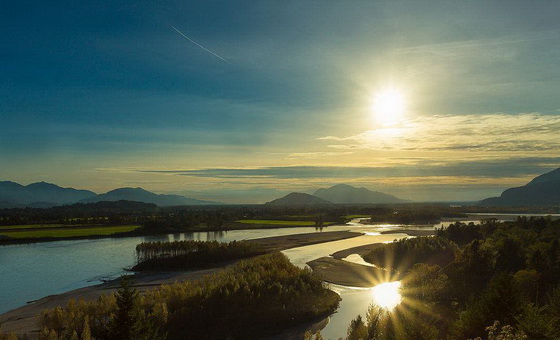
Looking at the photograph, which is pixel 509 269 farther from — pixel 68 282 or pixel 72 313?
pixel 68 282

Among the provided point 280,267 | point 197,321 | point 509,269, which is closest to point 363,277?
point 280,267

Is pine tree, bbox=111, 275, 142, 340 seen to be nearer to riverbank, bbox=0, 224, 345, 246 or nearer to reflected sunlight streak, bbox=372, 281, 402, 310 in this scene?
reflected sunlight streak, bbox=372, 281, 402, 310

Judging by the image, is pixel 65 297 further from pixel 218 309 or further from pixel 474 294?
pixel 474 294

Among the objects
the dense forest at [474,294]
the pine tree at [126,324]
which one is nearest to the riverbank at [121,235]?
the dense forest at [474,294]

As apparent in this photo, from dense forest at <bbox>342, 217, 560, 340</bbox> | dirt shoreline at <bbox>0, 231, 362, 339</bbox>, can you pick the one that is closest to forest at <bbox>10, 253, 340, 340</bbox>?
dirt shoreline at <bbox>0, 231, 362, 339</bbox>

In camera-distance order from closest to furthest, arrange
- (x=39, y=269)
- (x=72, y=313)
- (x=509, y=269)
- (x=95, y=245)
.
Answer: (x=72, y=313) < (x=509, y=269) < (x=39, y=269) < (x=95, y=245)

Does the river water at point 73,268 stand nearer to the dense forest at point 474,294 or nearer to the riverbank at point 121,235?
the dense forest at point 474,294

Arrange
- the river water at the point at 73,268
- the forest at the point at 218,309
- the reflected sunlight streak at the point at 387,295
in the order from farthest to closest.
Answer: the river water at the point at 73,268, the reflected sunlight streak at the point at 387,295, the forest at the point at 218,309

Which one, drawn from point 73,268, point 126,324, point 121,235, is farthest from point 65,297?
point 121,235
